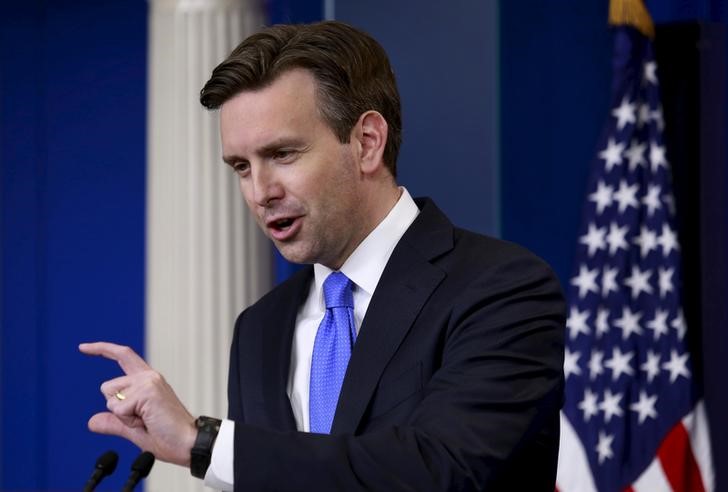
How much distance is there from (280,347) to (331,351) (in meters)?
0.13

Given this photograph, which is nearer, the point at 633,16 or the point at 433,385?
the point at 433,385

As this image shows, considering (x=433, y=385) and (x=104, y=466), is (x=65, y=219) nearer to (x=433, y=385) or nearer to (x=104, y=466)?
(x=104, y=466)

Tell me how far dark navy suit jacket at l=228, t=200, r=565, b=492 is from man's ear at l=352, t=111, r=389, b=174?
129mm

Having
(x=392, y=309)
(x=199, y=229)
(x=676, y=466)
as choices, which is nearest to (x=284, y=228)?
(x=392, y=309)

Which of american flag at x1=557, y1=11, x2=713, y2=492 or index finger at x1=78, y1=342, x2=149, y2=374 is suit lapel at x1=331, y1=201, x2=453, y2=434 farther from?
american flag at x1=557, y1=11, x2=713, y2=492

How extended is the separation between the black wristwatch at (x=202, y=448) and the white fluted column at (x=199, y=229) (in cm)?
237

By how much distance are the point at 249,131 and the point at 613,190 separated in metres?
2.37

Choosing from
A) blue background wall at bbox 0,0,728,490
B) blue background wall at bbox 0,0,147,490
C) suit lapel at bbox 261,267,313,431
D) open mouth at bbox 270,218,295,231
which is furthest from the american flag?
blue background wall at bbox 0,0,147,490

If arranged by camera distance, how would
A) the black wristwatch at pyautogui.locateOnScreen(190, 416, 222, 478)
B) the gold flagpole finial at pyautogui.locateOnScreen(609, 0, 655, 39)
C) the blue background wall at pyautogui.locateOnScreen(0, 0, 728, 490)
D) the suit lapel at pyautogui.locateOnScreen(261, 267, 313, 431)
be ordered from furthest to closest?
the blue background wall at pyautogui.locateOnScreen(0, 0, 728, 490)
the gold flagpole finial at pyautogui.locateOnScreen(609, 0, 655, 39)
the suit lapel at pyautogui.locateOnScreen(261, 267, 313, 431)
the black wristwatch at pyautogui.locateOnScreen(190, 416, 222, 478)

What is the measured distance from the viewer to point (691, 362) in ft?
12.7

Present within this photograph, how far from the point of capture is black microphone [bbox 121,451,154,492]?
165 centimetres

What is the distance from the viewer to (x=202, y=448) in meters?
1.61

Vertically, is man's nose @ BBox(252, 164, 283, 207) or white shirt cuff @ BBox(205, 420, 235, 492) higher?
man's nose @ BBox(252, 164, 283, 207)

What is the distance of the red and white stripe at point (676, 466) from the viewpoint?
3799mm
